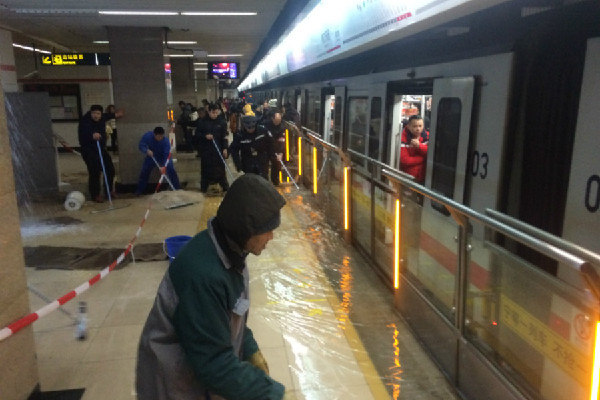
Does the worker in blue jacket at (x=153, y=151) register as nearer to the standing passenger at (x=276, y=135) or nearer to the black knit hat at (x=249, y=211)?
the standing passenger at (x=276, y=135)

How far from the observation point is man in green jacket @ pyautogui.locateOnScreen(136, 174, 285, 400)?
1.43 m

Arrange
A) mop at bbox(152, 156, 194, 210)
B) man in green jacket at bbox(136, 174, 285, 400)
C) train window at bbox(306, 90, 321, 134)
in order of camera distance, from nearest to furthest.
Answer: man in green jacket at bbox(136, 174, 285, 400) → mop at bbox(152, 156, 194, 210) → train window at bbox(306, 90, 321, 134)

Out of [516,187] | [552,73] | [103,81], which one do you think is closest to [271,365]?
[516,187]

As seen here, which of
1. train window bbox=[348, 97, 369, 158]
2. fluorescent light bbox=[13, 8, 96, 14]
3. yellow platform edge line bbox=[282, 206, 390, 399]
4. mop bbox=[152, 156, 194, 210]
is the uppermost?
fluorescent light bbox=[13, 8, 96, 14]

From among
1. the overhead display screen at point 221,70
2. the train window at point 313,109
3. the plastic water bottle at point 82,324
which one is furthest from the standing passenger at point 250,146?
the overhead display screen at point 221,70

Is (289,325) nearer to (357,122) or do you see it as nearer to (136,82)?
(357,122)

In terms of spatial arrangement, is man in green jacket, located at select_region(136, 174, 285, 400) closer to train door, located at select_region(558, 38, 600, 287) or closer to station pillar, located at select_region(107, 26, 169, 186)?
train door, located at select_region(558, 38, 600, 287)

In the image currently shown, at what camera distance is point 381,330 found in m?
4.05

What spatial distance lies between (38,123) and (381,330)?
7.62 metres

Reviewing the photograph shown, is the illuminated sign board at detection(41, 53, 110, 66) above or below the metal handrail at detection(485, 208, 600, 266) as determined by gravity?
above

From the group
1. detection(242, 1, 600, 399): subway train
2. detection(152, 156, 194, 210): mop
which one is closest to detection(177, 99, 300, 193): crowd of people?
detection(152, 156, 194, 210): mop

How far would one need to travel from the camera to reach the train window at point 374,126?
250 inches

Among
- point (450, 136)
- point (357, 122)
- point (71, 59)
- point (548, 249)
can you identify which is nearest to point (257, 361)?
point (548, 249)

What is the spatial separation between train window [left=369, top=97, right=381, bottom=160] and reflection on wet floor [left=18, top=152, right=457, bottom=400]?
4.18ft
